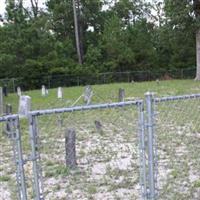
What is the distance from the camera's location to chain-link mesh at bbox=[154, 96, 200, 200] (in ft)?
17.5

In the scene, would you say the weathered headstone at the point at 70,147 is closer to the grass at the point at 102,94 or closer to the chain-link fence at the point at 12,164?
the chain-link fence at the point at 12,164

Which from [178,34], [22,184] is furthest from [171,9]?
[22,184]

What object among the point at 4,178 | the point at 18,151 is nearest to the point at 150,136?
the point at 18,151

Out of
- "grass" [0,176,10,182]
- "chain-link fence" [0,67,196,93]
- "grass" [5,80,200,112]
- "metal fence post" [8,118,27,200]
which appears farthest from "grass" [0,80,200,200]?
"chain-link fence" [0,67,196,93]

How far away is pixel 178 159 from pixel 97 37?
107 feet

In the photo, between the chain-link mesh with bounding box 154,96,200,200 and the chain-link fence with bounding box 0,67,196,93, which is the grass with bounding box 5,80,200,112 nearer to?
the chain-link fence with bounding box 0,67,196,93

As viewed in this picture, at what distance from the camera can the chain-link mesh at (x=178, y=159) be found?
17.5 feet

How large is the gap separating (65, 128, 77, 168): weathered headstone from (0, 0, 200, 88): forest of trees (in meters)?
22.7

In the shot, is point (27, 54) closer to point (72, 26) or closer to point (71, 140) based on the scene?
point (72, 26)

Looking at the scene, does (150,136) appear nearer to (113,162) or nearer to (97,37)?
(113,162)

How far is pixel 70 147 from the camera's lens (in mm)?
6270

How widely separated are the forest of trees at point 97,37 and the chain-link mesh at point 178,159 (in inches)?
817

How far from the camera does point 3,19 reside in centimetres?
3394

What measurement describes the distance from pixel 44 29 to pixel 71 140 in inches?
1162
